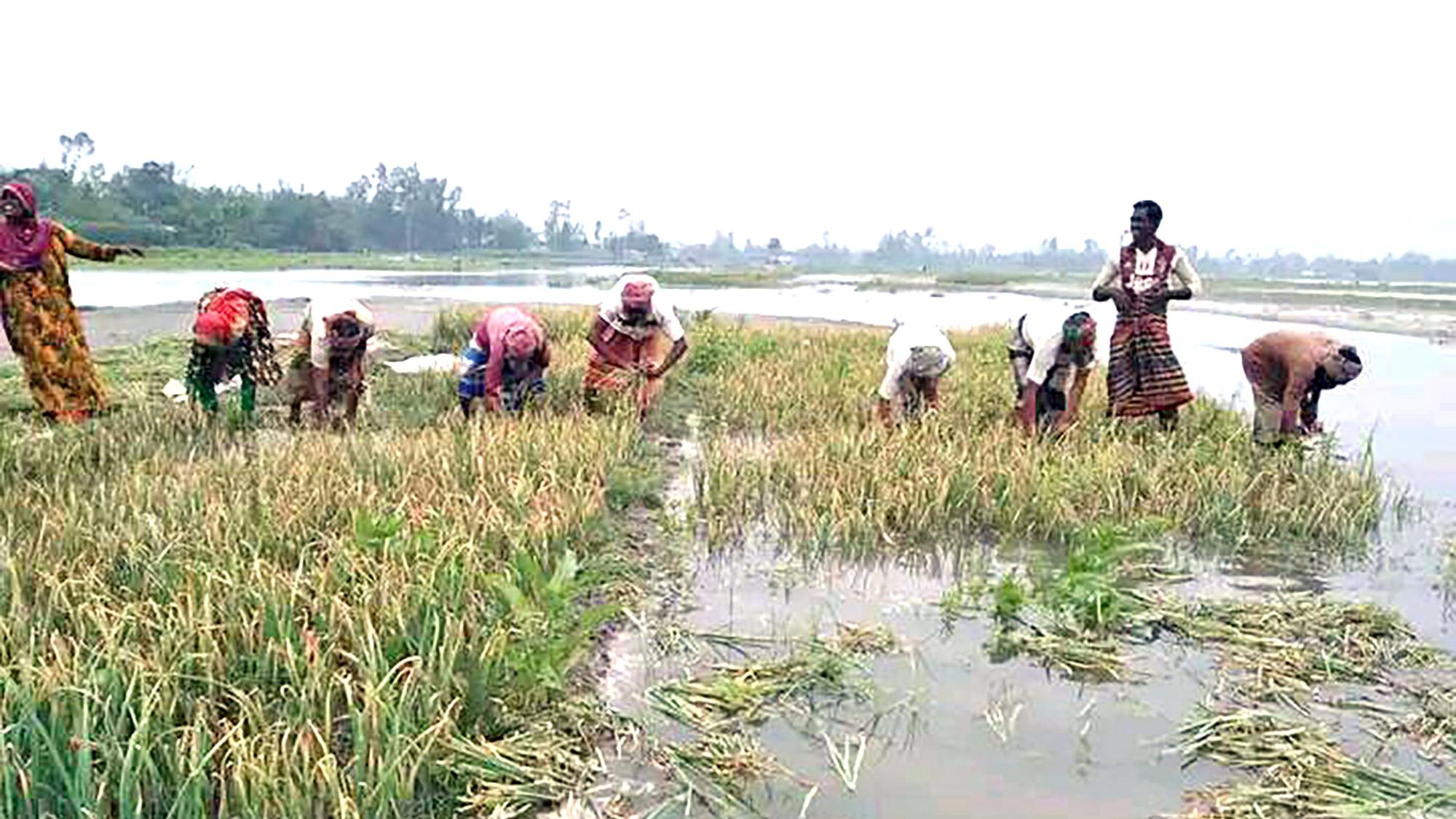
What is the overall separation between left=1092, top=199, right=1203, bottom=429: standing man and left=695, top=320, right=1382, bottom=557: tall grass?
194mm

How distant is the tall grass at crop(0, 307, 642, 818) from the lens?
217 cm

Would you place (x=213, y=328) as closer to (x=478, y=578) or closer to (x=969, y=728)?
(x=478, y=578)

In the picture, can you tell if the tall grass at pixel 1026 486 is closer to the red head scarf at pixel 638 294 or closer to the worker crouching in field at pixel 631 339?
the worker crouching in field at pixel 631 339

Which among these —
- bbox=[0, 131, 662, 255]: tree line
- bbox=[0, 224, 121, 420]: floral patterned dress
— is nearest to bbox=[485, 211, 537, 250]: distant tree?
bbox=[0, 131, 662, 255]: tree line

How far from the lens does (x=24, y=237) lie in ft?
20.4

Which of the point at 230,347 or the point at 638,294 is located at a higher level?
the point at 638,294

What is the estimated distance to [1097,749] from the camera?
285 centimetres

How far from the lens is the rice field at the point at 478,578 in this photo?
2.30 m

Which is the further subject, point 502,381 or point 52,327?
point 502,381

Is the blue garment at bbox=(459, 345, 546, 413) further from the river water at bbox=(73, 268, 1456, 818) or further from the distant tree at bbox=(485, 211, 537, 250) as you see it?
the distant tree at bbox=(485, 211, 537, 250)

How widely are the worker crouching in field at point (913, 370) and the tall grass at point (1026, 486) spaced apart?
0.26 m

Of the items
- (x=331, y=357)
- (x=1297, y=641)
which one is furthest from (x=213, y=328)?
(x=1297, y=641)

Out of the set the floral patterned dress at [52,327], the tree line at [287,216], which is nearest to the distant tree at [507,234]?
the tree line at [287,216]

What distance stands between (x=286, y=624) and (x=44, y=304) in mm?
4976
